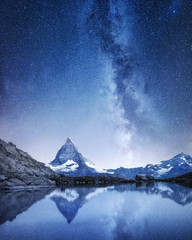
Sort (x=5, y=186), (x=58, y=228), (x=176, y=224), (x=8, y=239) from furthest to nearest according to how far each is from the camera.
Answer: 1. (x=5, y=186)
2. (x=176, y=224)
3. (x=58, y=228)
4. (x=8, y=239)

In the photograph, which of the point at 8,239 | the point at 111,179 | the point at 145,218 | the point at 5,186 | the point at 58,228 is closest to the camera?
the point at 8,239

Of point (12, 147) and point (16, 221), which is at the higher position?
point (12, 147)

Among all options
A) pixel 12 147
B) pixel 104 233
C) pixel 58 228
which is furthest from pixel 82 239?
pixel 12 147

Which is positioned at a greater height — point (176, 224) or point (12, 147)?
point (12, 147)

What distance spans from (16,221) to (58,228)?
2.11 meters

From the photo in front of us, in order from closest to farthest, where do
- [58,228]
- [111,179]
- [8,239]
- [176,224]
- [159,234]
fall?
[8,239], [159,234], [58,228], [176,224], [111,179]

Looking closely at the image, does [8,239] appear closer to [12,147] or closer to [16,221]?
[16,221]

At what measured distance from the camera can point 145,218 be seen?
7.85m

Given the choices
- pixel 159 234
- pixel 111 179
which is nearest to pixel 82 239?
pixel 159 234

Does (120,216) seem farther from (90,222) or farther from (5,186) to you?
(5,186)

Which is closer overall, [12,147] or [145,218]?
[145,218]

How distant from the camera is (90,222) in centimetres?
712

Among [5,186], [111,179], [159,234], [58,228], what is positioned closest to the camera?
[159,234]

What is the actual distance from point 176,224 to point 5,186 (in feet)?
86.7
